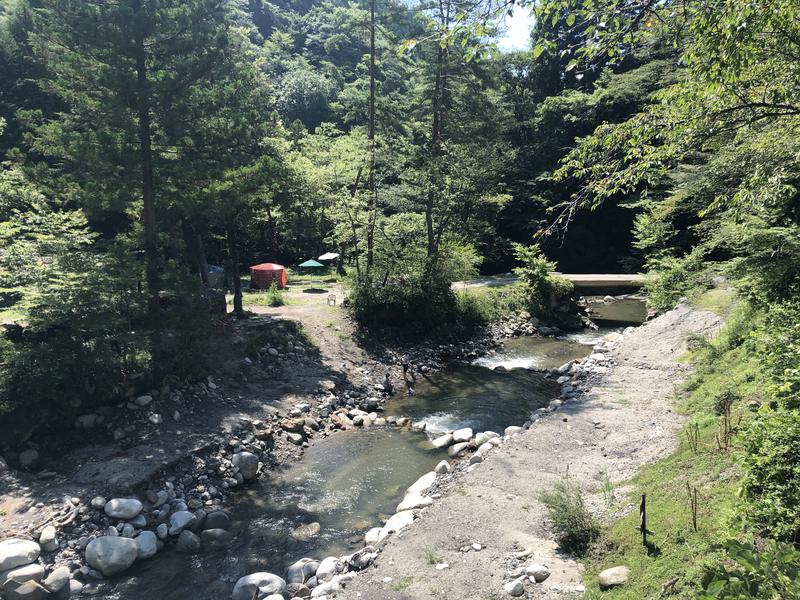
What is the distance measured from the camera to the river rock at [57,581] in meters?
7.84

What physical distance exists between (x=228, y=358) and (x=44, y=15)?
9.78 m

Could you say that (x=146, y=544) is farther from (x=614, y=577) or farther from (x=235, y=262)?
(x=235, y=262)

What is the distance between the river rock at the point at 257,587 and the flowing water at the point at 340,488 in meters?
0.27

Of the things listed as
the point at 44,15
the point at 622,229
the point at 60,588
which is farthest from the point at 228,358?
the point at 622,229

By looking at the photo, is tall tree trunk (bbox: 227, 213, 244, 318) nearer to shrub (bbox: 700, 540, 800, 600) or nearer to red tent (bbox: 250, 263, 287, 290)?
red tent (bbox: 250, 263, 287, 290)

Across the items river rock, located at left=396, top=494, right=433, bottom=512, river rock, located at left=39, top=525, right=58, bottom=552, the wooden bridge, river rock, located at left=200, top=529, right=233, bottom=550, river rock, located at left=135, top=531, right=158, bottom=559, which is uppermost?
the wooden bridge

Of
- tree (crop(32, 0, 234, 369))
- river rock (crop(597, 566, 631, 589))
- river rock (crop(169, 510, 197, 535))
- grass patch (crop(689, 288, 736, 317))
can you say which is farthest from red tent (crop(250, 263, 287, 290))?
river rock (crop(597, 566, 631, 589))

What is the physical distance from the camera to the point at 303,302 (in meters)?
22.3

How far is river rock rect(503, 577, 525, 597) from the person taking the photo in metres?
5.87

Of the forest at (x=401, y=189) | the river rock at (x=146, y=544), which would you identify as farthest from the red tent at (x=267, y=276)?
the river rock at (x=146, y=544)

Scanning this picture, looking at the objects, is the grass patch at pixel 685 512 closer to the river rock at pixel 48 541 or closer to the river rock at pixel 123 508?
the river rock at pixel 123 508

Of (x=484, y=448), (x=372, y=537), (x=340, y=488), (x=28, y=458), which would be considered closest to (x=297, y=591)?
(x=372, y=537)

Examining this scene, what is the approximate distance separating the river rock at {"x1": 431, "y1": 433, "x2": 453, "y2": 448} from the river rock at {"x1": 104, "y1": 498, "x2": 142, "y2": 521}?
6632 mm

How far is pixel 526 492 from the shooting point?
836cm
